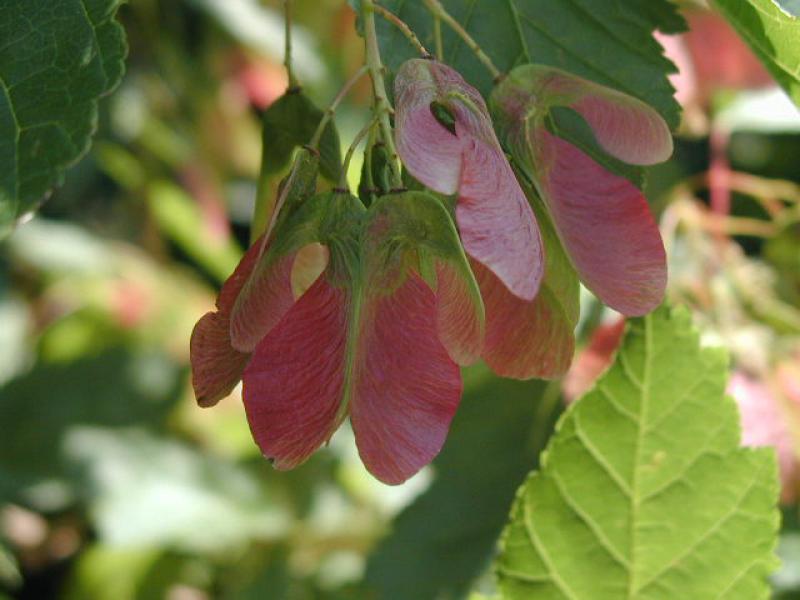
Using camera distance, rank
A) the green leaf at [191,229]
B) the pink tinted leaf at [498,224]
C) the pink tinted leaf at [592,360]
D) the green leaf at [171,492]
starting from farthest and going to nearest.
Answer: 1. the green leaf at [191,229]
2. the green leaf at [171,492]
3. the pink tinted leaf at [592,360]
4. the pink tinted leaf at [498,224]

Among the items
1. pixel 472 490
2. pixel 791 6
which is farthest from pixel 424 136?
pixel 472 490

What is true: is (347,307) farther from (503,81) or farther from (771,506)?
(771,506)

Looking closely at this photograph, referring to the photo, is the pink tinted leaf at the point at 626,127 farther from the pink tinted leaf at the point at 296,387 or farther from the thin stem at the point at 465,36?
the pink tinted leaf at the point at 296,387

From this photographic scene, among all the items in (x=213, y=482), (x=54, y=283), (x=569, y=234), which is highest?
(x=569, y=234)

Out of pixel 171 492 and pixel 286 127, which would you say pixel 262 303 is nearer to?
pixel 286 127

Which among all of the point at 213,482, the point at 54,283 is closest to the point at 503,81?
the point at 213,482

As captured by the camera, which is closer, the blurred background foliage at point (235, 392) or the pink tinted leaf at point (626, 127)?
the pink tinted leaf at point (626, 127)

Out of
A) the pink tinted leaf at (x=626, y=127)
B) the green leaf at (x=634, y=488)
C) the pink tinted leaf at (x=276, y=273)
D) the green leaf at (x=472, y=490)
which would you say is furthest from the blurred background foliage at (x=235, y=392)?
the pink tinted leaf at (x=276, y=273)
